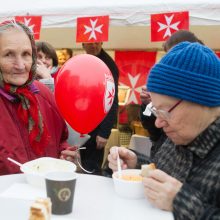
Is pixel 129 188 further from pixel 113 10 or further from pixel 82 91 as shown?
pixel 113 10

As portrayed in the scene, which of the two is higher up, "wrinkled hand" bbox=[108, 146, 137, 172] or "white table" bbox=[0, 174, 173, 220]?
"wrinkled hand" bbox=[108, 146, 137, 172]

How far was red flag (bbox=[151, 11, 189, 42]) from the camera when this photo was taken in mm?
3551

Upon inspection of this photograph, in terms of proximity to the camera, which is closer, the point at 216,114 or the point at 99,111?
the point at 216,114

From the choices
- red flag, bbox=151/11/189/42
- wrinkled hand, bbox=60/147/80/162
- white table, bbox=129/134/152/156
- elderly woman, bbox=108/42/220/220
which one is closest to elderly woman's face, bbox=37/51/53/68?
red flag, bbox=151/11/189/42

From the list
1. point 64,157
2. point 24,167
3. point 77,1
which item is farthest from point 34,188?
point 77,1

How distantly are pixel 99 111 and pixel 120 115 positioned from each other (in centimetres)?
341

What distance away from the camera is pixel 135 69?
537cm

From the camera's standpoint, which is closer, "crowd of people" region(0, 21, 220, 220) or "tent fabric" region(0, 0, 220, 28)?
"crowd of people" region(0, 21, 220, 220)

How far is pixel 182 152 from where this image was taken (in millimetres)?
1394

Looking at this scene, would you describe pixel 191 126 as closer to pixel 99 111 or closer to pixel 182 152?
pixel 182 152

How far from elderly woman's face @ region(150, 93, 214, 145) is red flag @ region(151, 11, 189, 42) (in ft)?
7.79

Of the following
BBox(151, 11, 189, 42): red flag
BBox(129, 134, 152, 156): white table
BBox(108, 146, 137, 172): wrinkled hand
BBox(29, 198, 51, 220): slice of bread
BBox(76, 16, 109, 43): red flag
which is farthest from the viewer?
BBox(129, 134, 152, 156): white table

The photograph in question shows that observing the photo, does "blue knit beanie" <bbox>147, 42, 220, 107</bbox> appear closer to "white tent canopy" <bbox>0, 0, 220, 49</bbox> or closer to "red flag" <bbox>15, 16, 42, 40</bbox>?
"white tent canopy" <bbox>0, 0, 220, 49</bbox>

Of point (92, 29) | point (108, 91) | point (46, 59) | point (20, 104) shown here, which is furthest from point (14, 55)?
point (92, 29)
